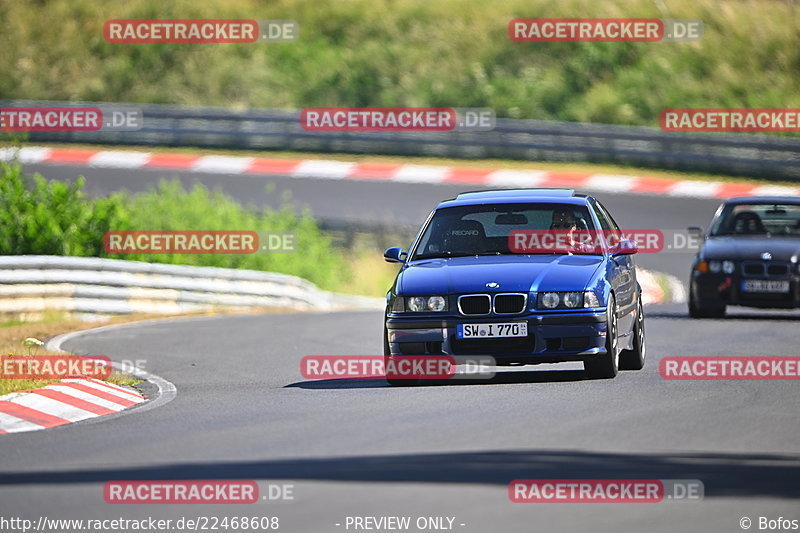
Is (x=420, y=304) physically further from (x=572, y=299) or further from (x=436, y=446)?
(x=436, y=446)

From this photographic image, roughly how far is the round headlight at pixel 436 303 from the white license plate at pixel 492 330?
20 cm

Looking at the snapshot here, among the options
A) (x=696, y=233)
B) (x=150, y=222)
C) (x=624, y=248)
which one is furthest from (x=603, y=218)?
(x=150, y=222)

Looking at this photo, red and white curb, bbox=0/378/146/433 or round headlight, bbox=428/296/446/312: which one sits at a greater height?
round headlight, bbox=428/296/446/312

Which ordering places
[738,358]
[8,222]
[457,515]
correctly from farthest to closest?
[8,222] < [738,358] < [457,515]

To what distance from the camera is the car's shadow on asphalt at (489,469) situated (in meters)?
7.83

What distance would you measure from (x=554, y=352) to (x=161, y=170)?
22.6 m

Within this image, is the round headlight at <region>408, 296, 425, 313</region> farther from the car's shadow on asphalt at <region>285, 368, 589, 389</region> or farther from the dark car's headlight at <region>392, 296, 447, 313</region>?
the car's shadow on asphalt at <region>285, 368, 589, 389</region>

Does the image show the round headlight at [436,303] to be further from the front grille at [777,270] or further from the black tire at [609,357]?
the front grille at [777,270]

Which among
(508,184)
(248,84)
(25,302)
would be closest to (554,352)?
(25,302)

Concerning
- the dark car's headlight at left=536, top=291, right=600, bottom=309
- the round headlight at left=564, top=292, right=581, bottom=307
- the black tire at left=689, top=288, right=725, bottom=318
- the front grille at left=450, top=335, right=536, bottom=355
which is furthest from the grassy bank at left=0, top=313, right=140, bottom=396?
the black tire at left=689, top=288, right=725, bottom=318

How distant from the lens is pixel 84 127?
35844mm

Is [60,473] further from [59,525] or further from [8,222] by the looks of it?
[8,222]

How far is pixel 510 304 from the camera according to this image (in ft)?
39.3

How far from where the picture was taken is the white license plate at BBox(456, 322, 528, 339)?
39.1ft
